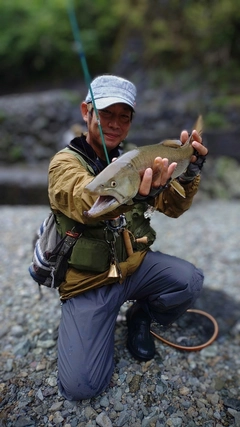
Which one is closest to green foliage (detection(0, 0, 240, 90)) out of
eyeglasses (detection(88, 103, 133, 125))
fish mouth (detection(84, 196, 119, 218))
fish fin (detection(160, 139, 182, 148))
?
eyeglasses (detection(88, 103, 133, 125))

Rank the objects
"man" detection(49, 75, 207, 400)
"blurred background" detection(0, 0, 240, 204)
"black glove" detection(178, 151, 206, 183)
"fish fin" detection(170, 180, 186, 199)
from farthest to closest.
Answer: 1. "blurred background" detection(0, 0, 240, 204)
2. "fish fin" detection(170, 180, 186, 199)
3. "black glove" detection(178, 151, 206, 183)
4. "man" detection(49, 75, 207, 400)

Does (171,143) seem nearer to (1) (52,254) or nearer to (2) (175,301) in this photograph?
(1) (52,254)

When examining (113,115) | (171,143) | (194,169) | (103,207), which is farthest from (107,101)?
(103,207)

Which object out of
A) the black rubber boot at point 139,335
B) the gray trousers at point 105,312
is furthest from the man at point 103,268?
the black rubber boot at point 139,335

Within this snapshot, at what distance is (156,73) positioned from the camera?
48.8 feet

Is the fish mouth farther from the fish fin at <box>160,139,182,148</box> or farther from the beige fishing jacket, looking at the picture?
the fish fin at <box>160,139,182,148</box>

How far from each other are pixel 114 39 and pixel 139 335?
60.8ft

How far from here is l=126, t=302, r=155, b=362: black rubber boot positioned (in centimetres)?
314

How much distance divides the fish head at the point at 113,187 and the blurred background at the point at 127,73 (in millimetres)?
8522

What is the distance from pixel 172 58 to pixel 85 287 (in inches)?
561

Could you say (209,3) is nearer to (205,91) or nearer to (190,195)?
(205,91)

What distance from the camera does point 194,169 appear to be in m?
2.78

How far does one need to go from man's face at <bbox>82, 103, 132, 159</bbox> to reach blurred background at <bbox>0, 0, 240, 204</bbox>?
756cm

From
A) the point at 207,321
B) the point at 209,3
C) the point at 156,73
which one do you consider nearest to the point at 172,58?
the point at 156,73
